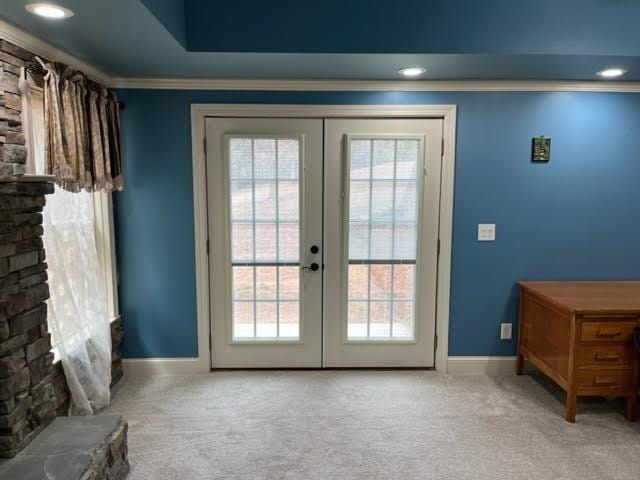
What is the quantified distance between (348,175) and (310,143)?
361mm

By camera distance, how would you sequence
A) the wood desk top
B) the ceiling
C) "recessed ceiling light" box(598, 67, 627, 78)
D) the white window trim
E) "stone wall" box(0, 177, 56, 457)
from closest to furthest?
"stone wall" box(0, 177, 56, 457), the ceiling, the wood desk top, "recessed ceiling light" box(598, 67, 627, 78), the white window trim

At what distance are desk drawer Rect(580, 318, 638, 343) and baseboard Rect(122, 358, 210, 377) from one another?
8.58 ft

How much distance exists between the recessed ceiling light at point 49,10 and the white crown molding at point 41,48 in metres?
0.26

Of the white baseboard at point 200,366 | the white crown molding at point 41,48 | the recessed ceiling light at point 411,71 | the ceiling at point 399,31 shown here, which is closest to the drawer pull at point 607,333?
the white baseboard at point 200,366

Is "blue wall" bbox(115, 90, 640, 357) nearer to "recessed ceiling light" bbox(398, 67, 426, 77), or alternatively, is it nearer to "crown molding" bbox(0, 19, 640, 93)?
"crown molding" bbox(0, 19, 640, 93)

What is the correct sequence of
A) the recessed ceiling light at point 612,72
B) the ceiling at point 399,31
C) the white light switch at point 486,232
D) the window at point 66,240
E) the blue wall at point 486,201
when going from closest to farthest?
the window at point 66,240
the ceiling at point 399,31
the recessed ceiling light at point 612,72
the blue wall at point 486,201
the white light switch at point 486,232

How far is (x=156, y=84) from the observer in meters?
2.90

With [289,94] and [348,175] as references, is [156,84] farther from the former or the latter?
[348,175]

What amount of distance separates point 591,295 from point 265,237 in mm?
2268

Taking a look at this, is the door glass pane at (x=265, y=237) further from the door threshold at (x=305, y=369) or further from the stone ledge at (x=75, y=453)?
the stone ledge at (x=75, y=453)

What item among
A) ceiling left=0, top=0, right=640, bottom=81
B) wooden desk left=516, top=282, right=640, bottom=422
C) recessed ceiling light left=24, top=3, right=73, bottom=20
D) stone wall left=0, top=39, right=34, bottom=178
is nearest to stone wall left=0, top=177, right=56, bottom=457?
stone wall left=0, top=39, right=34, bottom=178

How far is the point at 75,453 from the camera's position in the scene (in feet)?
5.98

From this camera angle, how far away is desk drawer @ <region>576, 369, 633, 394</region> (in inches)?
98.9

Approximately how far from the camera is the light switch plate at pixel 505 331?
10.5 ft
